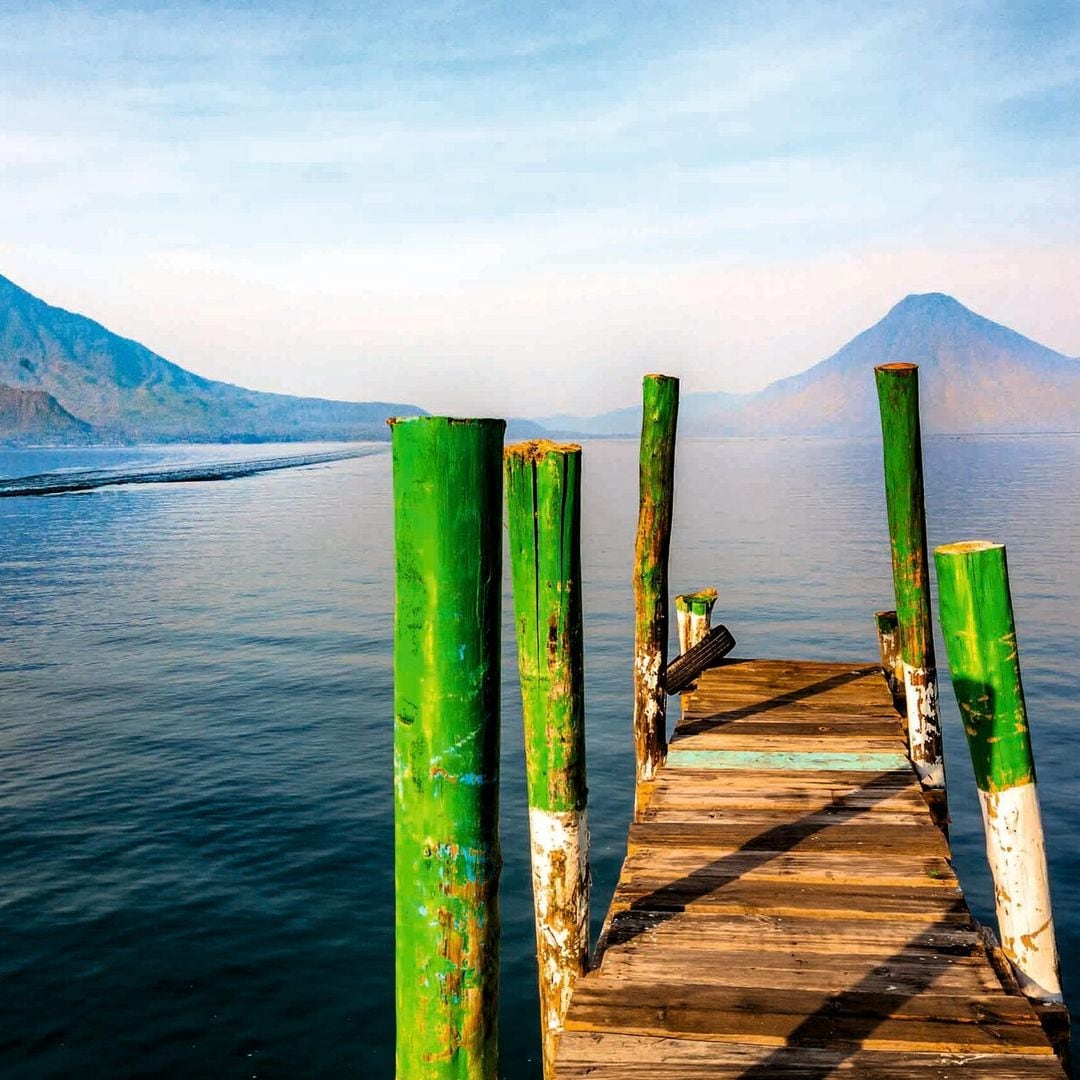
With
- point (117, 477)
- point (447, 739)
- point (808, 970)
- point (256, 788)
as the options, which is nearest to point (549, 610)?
point (808, 970)

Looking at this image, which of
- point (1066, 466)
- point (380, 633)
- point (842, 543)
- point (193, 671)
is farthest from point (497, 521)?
point (1066, 466)

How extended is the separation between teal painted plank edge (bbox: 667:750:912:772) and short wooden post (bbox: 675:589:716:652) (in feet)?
13.2

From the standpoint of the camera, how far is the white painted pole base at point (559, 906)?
20.6 ft

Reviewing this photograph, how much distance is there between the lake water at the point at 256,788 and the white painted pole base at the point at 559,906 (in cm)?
261

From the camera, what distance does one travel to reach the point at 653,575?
10.2 m

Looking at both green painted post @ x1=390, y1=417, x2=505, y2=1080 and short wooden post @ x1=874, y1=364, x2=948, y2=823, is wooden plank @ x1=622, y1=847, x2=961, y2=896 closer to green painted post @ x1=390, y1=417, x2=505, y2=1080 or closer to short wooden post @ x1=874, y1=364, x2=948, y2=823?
short wooden post @ x1=874, y1=364, x2=948, y2=823

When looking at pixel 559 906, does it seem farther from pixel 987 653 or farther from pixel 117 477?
pixel 117 477

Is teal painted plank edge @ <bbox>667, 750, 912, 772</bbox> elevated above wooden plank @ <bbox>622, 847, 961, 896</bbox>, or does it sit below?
above

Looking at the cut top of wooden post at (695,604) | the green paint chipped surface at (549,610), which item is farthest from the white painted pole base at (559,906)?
the cut top of wooden post at (695,604)

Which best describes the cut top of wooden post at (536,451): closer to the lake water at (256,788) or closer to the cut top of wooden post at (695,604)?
the lake water at (256,788)

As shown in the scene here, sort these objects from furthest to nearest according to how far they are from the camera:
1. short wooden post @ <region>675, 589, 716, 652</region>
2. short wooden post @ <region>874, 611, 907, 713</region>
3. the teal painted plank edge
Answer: short wooden post @ <region>675, 589, 716, 652</region> < short wooden post @ <region>874, 611, 907, 713</region> < the teal painted plank edge

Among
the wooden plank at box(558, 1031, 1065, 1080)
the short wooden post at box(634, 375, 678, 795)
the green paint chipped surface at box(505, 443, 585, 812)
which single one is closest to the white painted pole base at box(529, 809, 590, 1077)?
the green paint chipped surface at box(505, 443, 585, 812)

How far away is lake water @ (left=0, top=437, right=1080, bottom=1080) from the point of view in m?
9.02

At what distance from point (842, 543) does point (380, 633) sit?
25.0m
